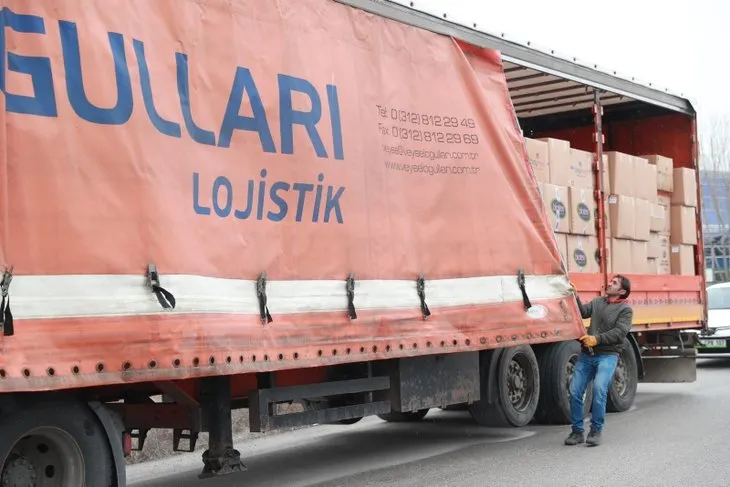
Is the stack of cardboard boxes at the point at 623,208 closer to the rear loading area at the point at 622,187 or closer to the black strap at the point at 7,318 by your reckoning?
the rear loading area at the point at 622,187

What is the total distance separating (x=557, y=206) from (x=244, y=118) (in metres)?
4.54

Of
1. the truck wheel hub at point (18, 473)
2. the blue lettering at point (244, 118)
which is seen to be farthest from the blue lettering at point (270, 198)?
the truck wheel hub at point (18, 473)

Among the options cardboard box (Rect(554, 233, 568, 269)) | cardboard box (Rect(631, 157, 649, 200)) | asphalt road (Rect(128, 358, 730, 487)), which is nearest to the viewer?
asphalt road (Rect(128, 358, 730, 487))

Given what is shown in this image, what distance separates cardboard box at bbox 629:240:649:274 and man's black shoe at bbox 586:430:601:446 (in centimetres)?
276

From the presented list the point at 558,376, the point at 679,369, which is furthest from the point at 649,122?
the point at 558,376

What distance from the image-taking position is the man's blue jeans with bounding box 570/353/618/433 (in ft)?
29.2

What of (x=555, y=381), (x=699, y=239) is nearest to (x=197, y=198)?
(x=555, y=381)

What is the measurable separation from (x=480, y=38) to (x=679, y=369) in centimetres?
593

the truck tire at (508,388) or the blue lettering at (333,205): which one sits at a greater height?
the blue lettering at (333,205)

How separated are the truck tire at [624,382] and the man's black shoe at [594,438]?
7.38 ft

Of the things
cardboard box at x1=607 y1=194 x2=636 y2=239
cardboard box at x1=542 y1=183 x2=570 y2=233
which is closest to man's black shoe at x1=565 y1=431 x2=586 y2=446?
cardboard box at x1=542 y1=183 x2=570 y2=233

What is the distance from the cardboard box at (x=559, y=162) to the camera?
995 centimetres

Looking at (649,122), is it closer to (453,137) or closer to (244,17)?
(453,137)

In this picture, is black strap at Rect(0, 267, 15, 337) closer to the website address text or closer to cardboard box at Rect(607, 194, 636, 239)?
the website address text
